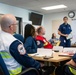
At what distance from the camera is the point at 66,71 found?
2020 millimetres

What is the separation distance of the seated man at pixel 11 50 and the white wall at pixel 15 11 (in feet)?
16.9

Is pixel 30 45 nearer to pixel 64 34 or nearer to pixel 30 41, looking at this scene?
pixel 30 41

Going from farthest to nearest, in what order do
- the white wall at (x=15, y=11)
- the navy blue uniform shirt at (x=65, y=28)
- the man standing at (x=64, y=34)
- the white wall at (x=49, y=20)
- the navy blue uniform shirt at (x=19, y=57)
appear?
the white wall at (x=49, y=20) < the white wall at (x=15, y=11) < the navy blue uniform shirt at (x=65, y=28) < the man standing at (x=64, y=34) < the navy blue uniform shirt at (x=19, y=57)

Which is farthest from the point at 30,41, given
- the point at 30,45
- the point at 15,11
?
the point at 15,11

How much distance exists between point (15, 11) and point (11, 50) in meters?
6.05

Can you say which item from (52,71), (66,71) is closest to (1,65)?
(66,71)

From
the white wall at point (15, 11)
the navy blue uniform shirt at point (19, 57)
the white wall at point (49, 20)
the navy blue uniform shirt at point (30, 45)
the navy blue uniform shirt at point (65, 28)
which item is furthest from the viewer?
the white wall at point (49, 20)

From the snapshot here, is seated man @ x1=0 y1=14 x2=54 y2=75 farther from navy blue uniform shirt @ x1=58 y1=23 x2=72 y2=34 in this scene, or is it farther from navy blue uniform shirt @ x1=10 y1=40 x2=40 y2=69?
navy blue uniform shirt @ x1=58 y1=23 x2=72 y2=34

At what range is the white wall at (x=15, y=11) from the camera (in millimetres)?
6893

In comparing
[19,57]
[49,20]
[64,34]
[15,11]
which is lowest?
[64,34]

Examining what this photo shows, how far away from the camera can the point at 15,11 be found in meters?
7.50

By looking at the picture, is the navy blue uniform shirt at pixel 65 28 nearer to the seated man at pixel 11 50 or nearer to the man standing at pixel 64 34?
the man standing at pixel 64 34

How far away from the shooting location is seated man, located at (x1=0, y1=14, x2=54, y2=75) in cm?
167

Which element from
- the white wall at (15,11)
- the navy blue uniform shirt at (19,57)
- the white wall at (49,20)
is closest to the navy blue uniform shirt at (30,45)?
the navy blue uniform shirt at (19,57)
